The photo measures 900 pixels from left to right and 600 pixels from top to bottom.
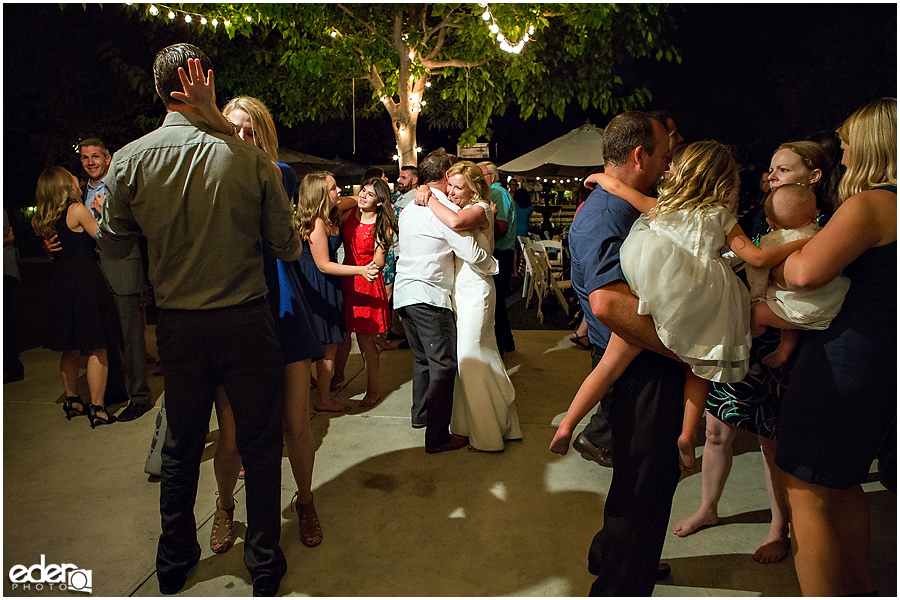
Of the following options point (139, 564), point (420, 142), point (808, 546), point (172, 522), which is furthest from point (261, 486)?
point (420, 142)

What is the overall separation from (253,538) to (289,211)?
1.30m

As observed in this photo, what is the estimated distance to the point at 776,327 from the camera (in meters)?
2.23

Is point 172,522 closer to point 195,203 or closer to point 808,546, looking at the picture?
point 195,203

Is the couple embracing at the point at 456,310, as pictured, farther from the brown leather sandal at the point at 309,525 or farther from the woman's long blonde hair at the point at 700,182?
the woman's long blonde hair at the point at 700,182

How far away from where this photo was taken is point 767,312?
219cm

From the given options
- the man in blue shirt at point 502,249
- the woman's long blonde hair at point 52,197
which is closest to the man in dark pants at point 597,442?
the man in blue shirt at point 502,249

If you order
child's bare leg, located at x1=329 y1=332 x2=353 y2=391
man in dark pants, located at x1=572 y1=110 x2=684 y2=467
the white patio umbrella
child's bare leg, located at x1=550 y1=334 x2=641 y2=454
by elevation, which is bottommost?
man in dark pants, located at x1=572 y1=110 x2=684 y2=467

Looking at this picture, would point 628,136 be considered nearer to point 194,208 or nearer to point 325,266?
point 194,208

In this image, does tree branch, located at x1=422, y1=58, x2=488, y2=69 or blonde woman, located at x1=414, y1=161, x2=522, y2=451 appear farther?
tree branch, located at x1=422, y1=58, x2=488, y2=69

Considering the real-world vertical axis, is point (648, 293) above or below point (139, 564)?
above

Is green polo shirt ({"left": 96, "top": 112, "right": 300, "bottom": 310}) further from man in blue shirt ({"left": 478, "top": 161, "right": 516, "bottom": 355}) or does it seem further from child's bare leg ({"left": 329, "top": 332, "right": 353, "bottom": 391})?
man in blue shirt ({"left": 478, "top": 161, "right": 516, "bottom": 355})

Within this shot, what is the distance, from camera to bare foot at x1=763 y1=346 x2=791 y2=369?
2303 mm

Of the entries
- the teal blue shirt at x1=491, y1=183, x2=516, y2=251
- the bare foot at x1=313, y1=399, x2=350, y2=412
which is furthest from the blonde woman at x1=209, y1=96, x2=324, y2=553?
the teal blue shirt at x1=491, y1=183, x2=516, y2=251

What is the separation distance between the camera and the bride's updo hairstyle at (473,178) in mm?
3723
